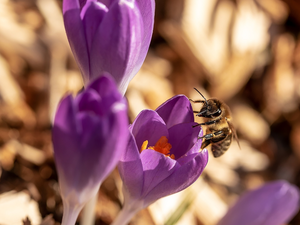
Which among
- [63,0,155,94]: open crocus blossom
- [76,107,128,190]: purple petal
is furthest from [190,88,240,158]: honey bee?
[76,107,128,190]: purple petal

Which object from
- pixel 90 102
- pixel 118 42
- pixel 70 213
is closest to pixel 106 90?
pixel 90 102

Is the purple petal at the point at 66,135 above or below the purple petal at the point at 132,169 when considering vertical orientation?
above

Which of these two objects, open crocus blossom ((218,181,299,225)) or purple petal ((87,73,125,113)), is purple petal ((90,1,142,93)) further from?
open crocus blossom ((218,181,299,225))

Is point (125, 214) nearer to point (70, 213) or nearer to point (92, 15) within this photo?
point (70, 213)

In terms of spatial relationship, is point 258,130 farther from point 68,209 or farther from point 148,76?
point 68,209

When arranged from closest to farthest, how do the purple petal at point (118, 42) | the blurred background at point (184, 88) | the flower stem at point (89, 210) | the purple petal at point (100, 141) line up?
the purple petal at point (100, 141), the purple petal at point (118, 42), the flower stem at point (89, 210), the blurred background at point (184, 88)

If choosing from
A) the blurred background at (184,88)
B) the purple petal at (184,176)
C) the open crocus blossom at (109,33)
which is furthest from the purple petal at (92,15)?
the blurred background at (184,88)

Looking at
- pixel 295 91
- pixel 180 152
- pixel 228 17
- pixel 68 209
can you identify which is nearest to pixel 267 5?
pixel 228 17

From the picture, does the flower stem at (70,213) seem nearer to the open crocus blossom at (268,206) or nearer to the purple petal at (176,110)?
the purple petal at (176,110)
